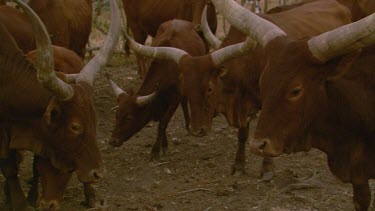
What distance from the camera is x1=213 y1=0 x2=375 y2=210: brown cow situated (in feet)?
14.4

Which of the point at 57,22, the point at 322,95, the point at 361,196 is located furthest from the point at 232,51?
the point at 322,95

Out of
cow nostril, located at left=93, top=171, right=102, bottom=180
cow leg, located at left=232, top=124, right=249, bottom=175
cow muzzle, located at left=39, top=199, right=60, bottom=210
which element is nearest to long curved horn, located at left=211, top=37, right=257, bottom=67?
cow leg, located at left=232, top=124, right=249, bottom=175

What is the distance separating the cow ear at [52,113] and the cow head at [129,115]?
2.63 m

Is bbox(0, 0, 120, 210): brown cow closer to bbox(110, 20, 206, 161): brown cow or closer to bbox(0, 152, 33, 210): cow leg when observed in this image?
bbox(0, 152, 33, 210): cow leg

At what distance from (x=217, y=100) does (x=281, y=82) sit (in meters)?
3.16

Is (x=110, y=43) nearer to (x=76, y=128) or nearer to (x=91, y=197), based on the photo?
(x=76, y=128)

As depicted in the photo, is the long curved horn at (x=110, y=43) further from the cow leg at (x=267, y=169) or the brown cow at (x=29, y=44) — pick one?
the cow leg at (x=267, y=169)

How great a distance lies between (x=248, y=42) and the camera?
694 cm

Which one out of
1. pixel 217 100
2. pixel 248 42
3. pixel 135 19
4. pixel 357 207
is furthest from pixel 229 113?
pixel 135 19

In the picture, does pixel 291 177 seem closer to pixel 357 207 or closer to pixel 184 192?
pixel 184 192

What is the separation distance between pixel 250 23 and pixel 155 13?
6.11 metres

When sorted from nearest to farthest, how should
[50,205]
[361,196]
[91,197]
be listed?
[361,196]
[50,205]
[91,197]

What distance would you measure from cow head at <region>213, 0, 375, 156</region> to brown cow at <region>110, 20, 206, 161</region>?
3.37 m

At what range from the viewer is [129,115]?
803cm
